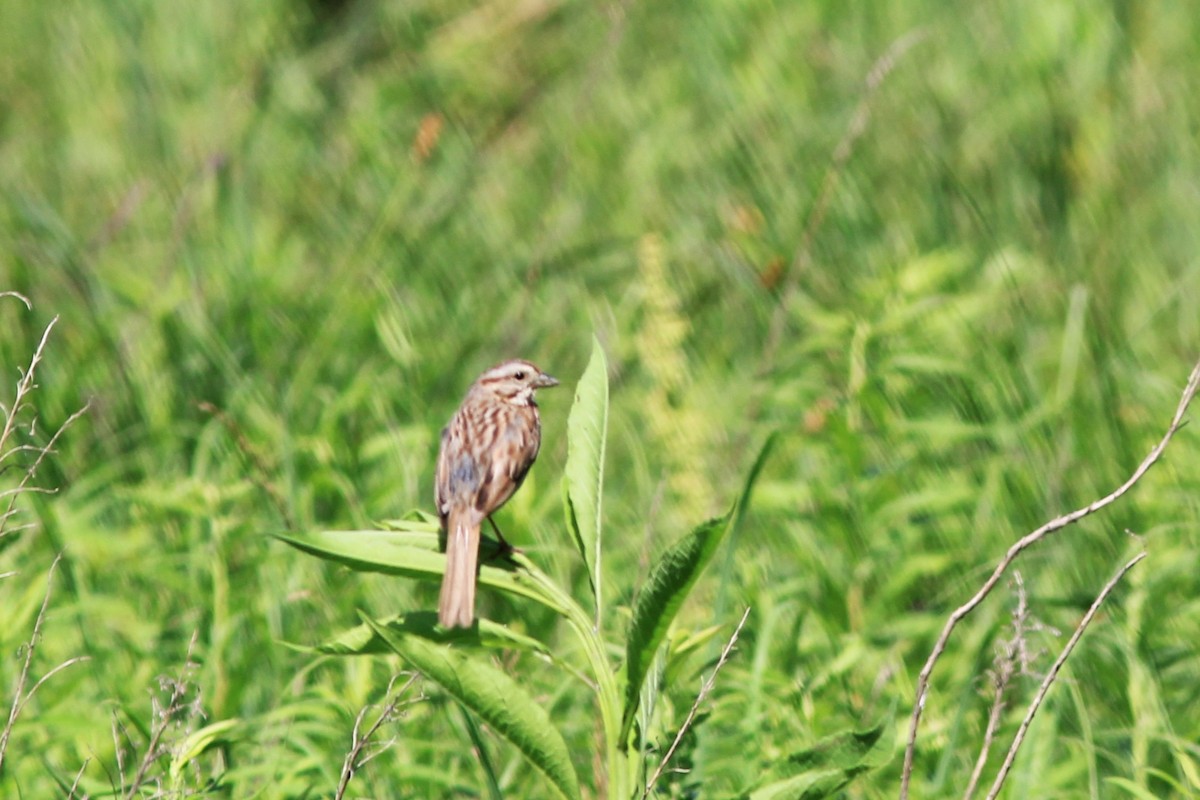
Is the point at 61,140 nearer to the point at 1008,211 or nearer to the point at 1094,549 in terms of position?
the point at 1008,211

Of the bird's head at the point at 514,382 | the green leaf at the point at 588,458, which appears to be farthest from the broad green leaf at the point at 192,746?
the bird's head at the point at 514,382

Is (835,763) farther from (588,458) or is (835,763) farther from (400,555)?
(400,555)

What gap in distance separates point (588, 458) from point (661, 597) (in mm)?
311

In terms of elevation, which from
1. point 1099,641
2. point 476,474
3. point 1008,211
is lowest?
point 1099,641

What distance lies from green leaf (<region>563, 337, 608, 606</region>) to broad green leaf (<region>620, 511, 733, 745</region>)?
0.13 metres

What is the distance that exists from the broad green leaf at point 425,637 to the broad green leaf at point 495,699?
0.09ft

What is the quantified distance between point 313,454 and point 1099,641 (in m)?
2.28

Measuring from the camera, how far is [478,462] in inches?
135

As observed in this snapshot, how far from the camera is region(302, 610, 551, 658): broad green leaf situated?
2.51 m

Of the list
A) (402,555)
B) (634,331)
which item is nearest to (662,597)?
(402,555)

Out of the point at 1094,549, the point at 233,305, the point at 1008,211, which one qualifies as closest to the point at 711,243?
the point at 1008,211

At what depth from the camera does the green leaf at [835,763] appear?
2.53 m

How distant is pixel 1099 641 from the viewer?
3.91 metres

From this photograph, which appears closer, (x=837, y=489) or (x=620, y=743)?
(x=620, y=743)
